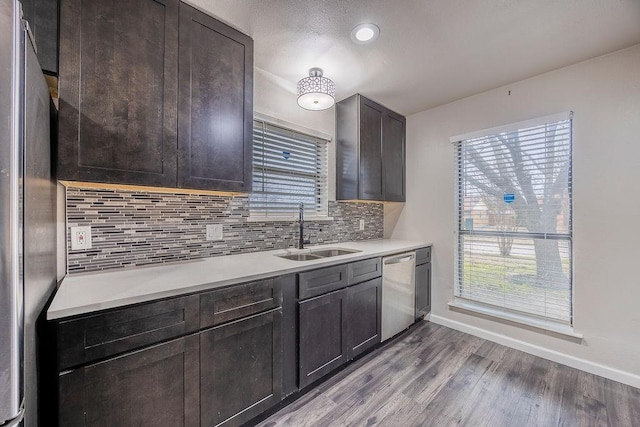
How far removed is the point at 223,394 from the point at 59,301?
0.83 meters

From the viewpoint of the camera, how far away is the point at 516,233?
242 centimetres

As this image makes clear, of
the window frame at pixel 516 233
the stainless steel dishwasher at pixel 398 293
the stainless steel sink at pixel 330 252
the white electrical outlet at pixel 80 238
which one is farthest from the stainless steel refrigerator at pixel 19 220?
the window frame at pixel 516 233

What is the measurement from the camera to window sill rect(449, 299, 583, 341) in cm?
215

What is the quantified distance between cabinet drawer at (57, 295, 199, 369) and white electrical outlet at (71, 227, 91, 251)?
624 mm

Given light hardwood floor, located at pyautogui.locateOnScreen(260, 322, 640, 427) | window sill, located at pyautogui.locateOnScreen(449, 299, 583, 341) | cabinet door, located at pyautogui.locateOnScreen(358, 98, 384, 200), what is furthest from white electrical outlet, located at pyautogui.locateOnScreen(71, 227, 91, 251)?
window sill, located at pyautogui.locateOnScreen(449, 299, 583, 341)

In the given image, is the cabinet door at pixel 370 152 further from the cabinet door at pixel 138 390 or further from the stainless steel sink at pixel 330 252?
the cabinet door at pixel 138 390

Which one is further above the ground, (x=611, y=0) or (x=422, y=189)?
(x=611, y=0)

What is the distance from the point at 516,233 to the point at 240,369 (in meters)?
2.52

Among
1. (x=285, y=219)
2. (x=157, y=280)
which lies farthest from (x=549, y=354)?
(x=157, y=280)

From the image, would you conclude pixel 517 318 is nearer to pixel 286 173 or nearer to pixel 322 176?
pixel 322 176

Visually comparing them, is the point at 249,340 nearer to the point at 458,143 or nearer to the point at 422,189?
the point at 422,189

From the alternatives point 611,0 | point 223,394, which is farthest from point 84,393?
point 611,0

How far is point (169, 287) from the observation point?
1200mm

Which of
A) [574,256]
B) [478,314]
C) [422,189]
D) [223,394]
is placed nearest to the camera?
[223,394]
